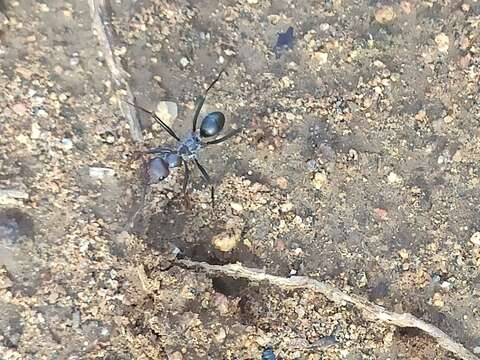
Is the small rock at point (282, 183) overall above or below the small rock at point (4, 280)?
above

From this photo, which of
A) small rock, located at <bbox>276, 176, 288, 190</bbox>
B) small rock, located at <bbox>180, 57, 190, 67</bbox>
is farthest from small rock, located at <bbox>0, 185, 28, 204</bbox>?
small rock, located at <bbox>276, 176, 288, 190</bbox>

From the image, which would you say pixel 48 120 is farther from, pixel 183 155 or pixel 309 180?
pixel 309 180

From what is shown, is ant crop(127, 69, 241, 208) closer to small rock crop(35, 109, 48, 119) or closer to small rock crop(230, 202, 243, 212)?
small rock crop(230, 202, 243, 212)

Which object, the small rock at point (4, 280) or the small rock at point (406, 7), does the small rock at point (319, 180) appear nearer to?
the small rock at point (406, 7)

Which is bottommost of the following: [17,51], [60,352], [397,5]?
[60,352]

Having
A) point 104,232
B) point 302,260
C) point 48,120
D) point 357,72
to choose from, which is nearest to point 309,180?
point 302,260

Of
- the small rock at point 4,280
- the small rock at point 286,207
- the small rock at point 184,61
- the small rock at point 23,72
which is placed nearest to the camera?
the small rock at point 4,280

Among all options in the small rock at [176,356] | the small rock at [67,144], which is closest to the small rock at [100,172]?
the small rock at [67,144]
